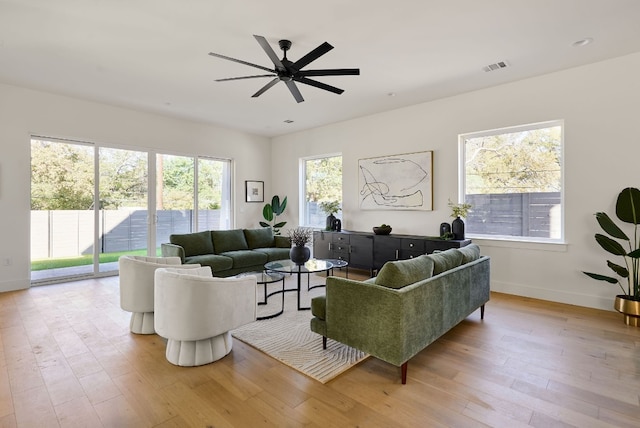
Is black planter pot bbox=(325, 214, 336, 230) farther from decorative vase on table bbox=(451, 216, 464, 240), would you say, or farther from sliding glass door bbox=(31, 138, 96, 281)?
sliding glass door bbox=(31, 138, 96, 281)

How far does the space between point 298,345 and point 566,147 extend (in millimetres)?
4229

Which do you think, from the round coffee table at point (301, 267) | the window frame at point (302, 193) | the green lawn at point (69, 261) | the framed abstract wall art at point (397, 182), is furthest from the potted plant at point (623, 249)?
the green lawn at point (69, 261)

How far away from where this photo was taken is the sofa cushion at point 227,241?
5555mm

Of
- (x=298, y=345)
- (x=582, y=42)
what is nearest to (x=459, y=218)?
(x=582, y=42)

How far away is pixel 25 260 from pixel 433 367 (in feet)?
19.8

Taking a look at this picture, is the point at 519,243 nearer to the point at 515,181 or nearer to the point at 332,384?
the point at 515,181

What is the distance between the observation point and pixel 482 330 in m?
3.30

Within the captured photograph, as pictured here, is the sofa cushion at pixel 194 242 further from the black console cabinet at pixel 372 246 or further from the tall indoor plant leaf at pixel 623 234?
the tall indoor plant leaf at pixel 623 234

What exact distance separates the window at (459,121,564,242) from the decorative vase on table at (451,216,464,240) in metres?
0.41

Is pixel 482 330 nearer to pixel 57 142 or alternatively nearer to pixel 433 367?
pixel 433 367

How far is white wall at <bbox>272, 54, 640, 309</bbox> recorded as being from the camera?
3.79 meters

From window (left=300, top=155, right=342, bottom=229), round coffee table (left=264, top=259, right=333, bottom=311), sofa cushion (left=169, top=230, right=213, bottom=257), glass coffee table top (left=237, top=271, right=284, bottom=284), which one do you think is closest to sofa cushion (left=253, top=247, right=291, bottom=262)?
sofa cushion (left=169, top=230, right=213, bottom=257)

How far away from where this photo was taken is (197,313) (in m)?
2.47

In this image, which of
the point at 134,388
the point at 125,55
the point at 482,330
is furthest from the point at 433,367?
the point at 125,55
